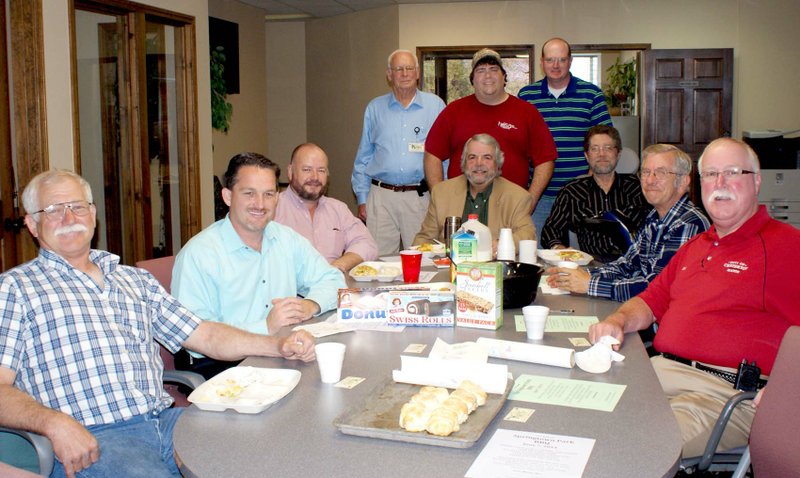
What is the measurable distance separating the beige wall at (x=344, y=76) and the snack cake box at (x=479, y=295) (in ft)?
23.4

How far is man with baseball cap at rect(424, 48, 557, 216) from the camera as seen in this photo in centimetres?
469

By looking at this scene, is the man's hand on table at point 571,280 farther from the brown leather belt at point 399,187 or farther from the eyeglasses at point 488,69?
the brown leather belt at point 399,187

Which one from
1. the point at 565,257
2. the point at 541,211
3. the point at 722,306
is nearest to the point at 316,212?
the point at 565,257

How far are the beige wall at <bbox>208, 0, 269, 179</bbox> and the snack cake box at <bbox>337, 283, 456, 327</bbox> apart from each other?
21.1 feet

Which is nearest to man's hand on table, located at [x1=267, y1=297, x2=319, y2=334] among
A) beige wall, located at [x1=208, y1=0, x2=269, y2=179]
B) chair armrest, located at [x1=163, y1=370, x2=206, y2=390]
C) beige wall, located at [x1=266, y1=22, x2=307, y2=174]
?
chair armrest, located at [x1=163, y1=370, x2=206, y2=390]

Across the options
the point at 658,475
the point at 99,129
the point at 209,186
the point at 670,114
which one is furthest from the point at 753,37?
the point at 658,475

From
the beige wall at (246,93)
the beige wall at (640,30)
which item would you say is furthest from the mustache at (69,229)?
the beige wall at (640,30)

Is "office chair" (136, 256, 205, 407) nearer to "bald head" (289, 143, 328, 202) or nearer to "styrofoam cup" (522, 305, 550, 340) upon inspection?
"styrofoam cup" (522, 305, 550, 340)

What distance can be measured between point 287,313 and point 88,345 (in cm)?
63

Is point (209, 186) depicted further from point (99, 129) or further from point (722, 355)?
point (722, 355)

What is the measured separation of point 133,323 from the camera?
2.25 metres

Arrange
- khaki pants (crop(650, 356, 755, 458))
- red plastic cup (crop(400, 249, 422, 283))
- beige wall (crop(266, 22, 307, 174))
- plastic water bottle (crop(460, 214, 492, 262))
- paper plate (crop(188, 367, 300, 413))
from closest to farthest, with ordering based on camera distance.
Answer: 1. paper plate (crop(188, 367, 300, 413))
2. khaki pants (crop(650, 356, 755, 458))
3. red plastic cup (crop(400, 249, 422, 283))
4. plastic water bottle (crop(460, 214, 492, 262))
5. beige wall (crop(266, 22, 307, 174))

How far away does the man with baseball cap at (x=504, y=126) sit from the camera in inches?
185

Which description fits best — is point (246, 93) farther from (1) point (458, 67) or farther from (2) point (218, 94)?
(1) point (458, 67)
